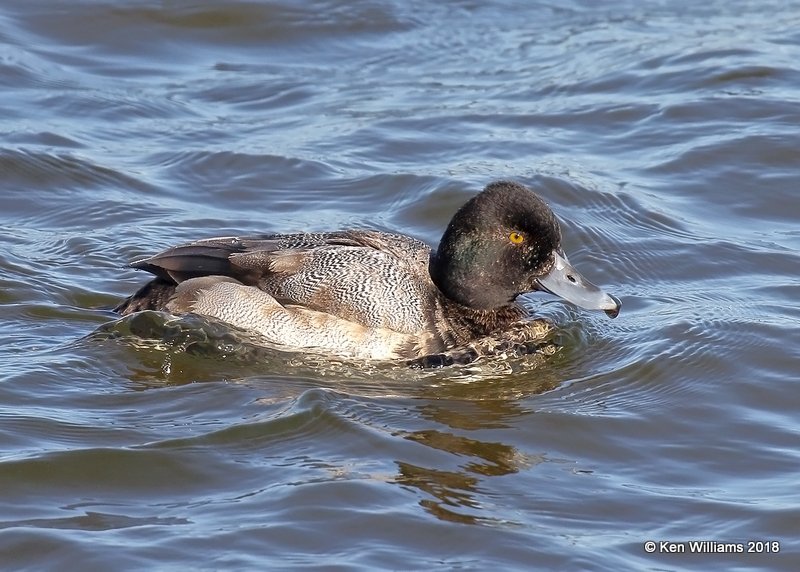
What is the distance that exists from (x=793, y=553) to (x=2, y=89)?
9687 mm

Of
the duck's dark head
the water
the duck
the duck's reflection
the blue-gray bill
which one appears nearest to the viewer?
the water

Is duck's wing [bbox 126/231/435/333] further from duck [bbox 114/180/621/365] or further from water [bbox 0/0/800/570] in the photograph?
water [bbox 0/0/800/570]

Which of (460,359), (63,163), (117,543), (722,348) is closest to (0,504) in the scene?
(117,543)

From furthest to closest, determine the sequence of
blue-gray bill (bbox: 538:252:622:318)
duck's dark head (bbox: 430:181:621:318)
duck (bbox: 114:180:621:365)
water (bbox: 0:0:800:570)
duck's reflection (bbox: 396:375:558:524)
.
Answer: blue-gray bill (bbox: 538:252:622:318) → duck's dark head (bbox: 430:181:621:318) → duck (bbox: 114:180:621:365) → duck's reflection (bbox: 396:375:558:524) → water (bbox: 0:0:800:570)

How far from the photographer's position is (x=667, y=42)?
15188mm

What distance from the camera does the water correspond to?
648 centimetres

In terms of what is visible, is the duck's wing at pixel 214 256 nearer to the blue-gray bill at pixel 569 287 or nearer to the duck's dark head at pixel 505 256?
the duck's dark head at pixel 505 256

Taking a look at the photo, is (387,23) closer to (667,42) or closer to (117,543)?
(667,42)

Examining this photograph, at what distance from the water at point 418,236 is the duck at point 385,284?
20 centimetres

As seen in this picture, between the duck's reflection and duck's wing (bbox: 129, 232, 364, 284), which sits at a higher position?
duck's wing (bbox: 129, 232, 364, 284)

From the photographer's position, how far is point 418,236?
35.9 ft

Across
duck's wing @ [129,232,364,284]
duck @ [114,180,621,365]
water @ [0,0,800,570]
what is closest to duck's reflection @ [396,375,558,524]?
water @ [0,0,800,570]

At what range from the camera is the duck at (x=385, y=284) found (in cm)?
829

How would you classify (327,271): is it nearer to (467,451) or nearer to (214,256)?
(214,256)
